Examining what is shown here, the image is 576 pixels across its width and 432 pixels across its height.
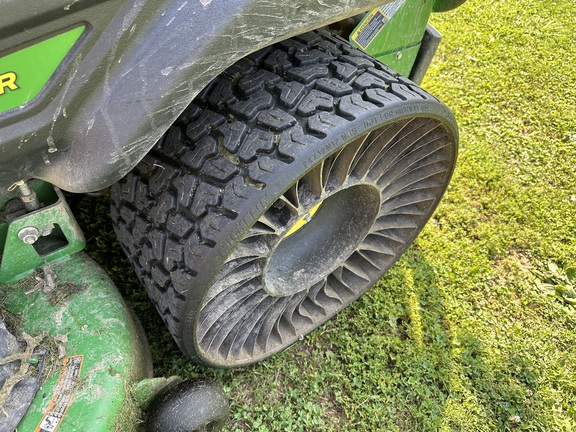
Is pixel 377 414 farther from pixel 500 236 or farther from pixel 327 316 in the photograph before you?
pixel 500 236

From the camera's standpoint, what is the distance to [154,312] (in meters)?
2.39

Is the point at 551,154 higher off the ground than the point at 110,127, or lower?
lower

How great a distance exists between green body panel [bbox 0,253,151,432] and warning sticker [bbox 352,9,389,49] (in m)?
1.33

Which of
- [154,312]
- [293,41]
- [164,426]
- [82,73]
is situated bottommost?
[154,312]

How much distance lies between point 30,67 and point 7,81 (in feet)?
0.17

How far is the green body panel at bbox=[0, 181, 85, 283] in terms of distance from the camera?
1.76 meters

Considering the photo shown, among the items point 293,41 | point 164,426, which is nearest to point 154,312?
point 164,426

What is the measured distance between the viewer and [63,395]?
1669mm

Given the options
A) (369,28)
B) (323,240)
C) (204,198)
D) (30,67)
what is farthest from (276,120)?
(369,28)

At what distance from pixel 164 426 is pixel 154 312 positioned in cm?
71

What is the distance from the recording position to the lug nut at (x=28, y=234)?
5.73 feet

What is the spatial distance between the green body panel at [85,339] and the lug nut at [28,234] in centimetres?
15

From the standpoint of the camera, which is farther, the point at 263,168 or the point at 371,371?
the point at 371,371

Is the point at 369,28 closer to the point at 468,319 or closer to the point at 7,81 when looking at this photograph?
the point at 468,319
